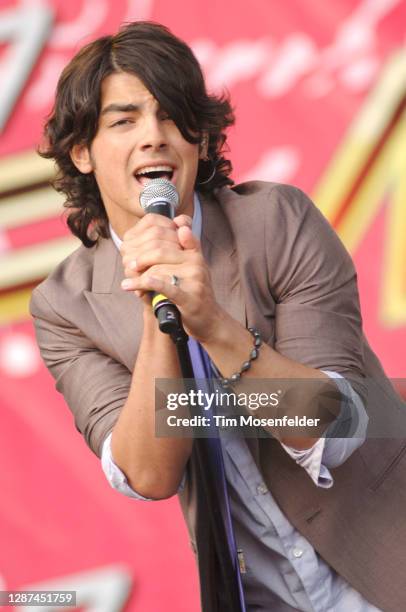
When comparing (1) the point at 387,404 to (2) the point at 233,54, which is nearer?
(1) the point at 387,404

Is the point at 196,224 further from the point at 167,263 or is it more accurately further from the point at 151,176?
the point at 167,263

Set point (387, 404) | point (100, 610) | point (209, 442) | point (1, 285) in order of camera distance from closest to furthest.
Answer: point (209, 442) → point (387, 404) → point (100, 610) → point (1, 285)

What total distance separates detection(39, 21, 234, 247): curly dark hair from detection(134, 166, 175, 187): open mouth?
82 mm

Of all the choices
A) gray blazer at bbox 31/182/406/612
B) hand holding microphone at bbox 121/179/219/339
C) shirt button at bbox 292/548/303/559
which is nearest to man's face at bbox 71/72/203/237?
gray blazer at bbox 31/182/406/612

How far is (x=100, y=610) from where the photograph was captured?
2605mm

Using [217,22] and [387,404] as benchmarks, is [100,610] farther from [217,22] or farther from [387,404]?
[217,22]

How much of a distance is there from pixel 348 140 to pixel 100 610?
1343 millimetres

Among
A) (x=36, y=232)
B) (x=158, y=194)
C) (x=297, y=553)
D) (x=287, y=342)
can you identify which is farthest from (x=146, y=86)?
(x=36, y=232)

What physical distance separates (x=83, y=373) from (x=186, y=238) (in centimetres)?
49

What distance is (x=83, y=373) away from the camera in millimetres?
1738

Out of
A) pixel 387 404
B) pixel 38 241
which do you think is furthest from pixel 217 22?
pixel 387 404

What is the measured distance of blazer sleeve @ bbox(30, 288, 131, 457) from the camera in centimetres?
169

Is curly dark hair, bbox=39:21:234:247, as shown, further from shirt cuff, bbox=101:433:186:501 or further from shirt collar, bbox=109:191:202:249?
shirt cuff, bbox=101:433:186:501

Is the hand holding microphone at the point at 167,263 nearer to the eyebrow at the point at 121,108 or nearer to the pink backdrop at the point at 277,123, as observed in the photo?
the eyebrow at the point at 121,108
